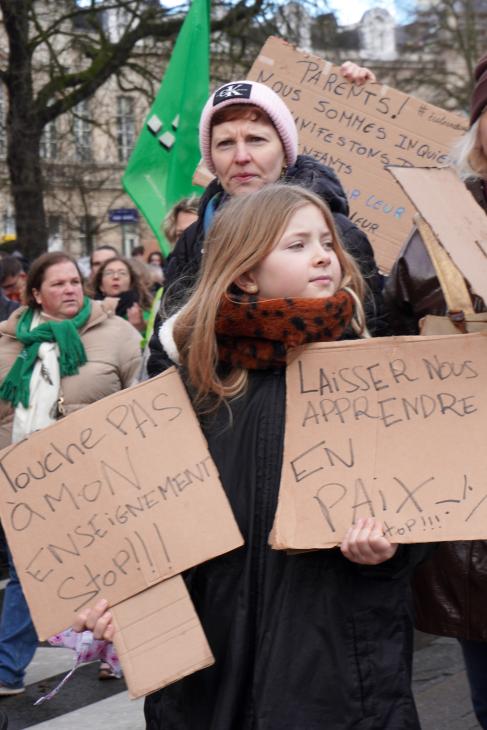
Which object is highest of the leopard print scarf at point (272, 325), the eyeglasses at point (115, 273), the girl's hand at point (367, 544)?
the eyeglasses at point (115, 273)

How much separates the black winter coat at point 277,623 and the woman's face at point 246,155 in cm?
86

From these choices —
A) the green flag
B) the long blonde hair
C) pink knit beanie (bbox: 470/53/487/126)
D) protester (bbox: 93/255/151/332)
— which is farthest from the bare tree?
the long blonde hair

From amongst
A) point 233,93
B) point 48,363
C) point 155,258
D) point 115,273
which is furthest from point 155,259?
point 233,93

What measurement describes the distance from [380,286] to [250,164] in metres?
0.49

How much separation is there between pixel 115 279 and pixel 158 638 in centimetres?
597

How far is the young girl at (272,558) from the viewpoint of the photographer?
7.87 ft

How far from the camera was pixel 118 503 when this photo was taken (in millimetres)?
2490

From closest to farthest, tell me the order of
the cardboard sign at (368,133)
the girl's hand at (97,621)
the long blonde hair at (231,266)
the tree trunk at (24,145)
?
the girl's hand at (97,621), the long blonde hair at (231,266), the cardboard sign at (368,133), the tree trunk at (24,145)

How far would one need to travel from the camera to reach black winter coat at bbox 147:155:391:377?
9.79 feet

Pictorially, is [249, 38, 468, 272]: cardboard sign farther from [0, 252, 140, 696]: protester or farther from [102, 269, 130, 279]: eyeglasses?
[102, 269, 130, 279]: eyeglasses

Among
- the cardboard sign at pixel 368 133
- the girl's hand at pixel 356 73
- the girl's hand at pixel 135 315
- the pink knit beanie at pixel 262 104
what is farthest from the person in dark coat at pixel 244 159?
the girl's hand at pixel 135 315

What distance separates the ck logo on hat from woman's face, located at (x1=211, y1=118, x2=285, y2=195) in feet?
0.21

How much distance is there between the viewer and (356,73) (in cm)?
413

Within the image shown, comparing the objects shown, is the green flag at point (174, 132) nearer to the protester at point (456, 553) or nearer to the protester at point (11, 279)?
the protester at point (11, 279)
